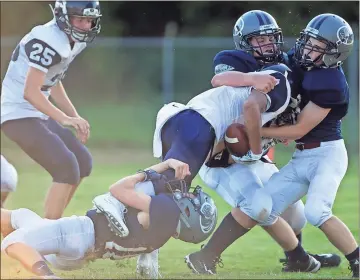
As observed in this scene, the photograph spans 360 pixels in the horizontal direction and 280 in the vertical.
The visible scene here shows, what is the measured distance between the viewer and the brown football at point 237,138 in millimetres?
4203

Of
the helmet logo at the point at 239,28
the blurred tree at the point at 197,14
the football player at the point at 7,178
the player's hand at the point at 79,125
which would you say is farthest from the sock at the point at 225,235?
the blurred tree at the point at 197,14

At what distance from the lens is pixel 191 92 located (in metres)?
13.9

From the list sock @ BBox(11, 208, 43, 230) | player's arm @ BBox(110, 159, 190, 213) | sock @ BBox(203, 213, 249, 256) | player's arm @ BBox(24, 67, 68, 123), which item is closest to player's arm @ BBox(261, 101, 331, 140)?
sock @ BBox(203, 213, 249, 256)

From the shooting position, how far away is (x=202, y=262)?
4398 mm

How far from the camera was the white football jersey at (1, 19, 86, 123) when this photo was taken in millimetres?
4312

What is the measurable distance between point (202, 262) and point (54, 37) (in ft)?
4.26

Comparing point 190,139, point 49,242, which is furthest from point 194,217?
point 49,242

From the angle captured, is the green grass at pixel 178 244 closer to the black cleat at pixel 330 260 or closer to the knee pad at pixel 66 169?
the black cleat at pixel 330 260

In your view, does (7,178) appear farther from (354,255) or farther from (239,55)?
(354,255)

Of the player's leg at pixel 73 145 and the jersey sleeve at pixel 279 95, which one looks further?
the player's leg at pixel 73 145

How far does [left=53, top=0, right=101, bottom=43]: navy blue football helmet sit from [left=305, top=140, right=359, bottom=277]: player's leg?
1270 mm

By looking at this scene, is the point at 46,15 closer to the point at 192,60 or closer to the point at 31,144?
the point at 192,60

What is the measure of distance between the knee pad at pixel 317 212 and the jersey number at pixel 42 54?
1.40 m

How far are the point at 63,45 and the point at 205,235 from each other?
117 centimetres
